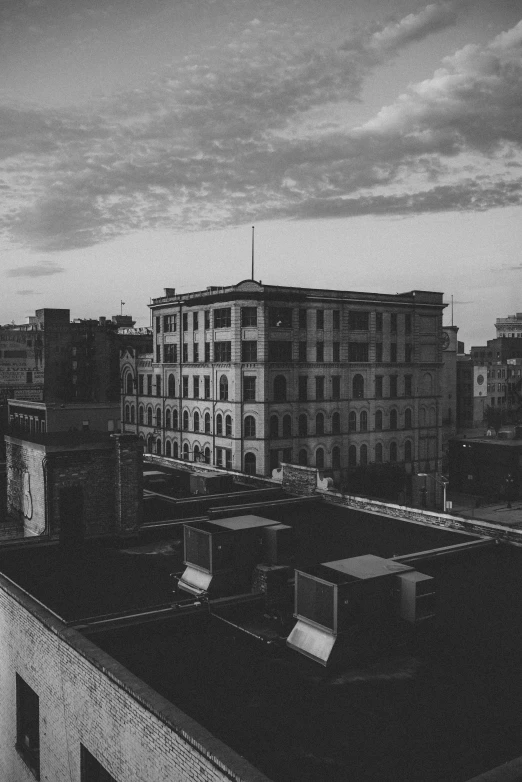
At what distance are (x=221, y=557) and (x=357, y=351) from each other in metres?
57.6

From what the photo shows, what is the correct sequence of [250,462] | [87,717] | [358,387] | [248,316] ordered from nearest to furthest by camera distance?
1. [87,717]
2. [250,462]
3. [248,316]
4. [358,387]

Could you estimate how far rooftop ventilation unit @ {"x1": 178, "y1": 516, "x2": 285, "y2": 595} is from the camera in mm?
16875

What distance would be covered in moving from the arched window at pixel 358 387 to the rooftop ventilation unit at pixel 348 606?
5872cm

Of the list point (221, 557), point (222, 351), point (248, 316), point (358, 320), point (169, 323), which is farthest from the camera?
point (169, 323)

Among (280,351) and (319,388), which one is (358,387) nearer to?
(319,388)

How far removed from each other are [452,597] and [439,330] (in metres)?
65.4

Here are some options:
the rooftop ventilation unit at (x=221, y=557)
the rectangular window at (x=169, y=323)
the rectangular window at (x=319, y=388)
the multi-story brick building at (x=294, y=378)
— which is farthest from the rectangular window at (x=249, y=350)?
the rooftop ventilation unit at (x=221, y=557)

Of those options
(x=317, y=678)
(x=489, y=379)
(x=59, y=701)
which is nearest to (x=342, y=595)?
(x=317, y=678)

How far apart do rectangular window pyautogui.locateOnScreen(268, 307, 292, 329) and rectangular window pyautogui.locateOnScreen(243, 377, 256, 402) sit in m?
5.62

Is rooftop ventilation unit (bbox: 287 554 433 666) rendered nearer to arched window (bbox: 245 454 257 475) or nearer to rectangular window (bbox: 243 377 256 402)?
arched window (bbox: 245 454 257 475)

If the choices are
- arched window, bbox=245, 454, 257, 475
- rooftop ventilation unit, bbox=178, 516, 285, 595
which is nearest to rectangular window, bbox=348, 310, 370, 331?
arched window, bbox=245, 454, 257, 475

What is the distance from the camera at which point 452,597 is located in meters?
17.0

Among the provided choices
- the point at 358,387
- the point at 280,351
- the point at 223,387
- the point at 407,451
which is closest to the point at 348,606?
the point at 280,351

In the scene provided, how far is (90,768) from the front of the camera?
528 inches
